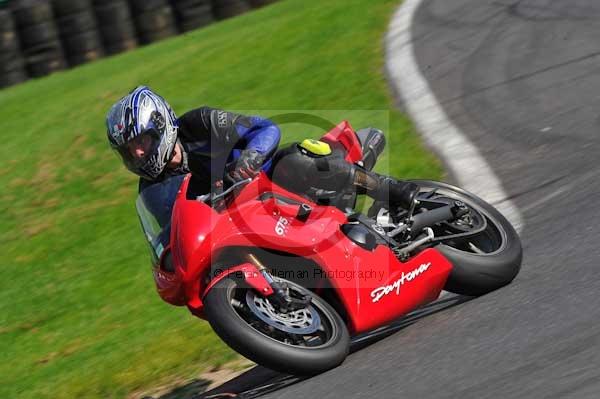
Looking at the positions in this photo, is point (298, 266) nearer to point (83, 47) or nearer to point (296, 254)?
point (296, 254)

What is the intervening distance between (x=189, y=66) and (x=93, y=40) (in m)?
2.60

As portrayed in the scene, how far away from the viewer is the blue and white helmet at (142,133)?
486cm

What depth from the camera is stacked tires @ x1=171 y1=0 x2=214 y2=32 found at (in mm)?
15016

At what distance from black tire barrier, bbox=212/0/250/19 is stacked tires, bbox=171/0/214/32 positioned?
0.13 m

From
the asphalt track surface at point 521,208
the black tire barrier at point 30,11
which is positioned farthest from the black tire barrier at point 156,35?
the asphalt track surface at point 521,208

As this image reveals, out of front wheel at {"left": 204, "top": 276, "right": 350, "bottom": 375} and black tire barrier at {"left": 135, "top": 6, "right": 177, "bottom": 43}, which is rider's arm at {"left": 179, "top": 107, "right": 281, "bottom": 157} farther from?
black tire barrier at {"left": 135, "top": 6, "right": 177, "bottom": 43}

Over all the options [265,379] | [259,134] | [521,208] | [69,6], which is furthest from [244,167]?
[69,6]

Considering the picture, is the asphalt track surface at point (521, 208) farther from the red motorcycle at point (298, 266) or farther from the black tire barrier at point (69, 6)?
the black tire barrier at point (69, 6)

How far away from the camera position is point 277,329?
445cm

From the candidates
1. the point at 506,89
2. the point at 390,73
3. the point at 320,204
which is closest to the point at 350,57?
the point at 390,73

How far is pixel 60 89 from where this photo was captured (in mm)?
13695

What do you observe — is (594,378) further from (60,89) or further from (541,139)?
(60,89)

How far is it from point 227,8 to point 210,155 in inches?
410

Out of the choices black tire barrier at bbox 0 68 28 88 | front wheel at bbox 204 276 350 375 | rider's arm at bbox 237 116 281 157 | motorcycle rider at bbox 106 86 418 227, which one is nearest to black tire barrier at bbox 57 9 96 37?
black tire barrier at bbox 0 68 28 88
